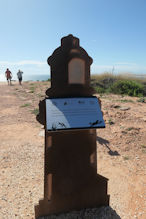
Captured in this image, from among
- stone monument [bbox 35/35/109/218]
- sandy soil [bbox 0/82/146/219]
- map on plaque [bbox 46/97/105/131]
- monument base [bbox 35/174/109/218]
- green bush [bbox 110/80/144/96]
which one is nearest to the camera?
map on plaque [bbox 46/97/105/131]

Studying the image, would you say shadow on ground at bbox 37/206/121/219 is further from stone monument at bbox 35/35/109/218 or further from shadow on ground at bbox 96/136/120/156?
shadow on ground at bbox 96/136/120/156

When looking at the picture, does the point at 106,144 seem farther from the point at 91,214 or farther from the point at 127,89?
the point at 127,89

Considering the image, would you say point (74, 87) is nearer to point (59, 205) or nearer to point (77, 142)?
point (77, 142)

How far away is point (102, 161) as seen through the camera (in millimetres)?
4941

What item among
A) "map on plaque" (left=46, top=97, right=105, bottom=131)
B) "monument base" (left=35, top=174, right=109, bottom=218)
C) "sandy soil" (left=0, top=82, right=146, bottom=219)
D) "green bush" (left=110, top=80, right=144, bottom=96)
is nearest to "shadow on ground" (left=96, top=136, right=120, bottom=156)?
"sandy soil" (left=0, top=82, right=146, bottom=219)

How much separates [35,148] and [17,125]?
264 cm

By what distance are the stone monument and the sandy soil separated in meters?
0.60

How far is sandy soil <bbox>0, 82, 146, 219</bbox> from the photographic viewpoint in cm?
328

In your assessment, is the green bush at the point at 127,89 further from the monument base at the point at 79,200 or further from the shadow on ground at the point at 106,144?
the monument base at the point at 79,200

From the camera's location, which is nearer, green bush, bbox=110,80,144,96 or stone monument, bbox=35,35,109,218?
stone monument, bbox=35,35,109,218

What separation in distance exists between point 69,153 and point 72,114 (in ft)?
2.42

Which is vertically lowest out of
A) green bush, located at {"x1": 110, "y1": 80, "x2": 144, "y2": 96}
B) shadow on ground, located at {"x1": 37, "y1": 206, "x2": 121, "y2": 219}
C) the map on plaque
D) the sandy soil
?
shadow on ground, located at {"x1": 37, "y1": 206, "x2": 121, "y2": 219}

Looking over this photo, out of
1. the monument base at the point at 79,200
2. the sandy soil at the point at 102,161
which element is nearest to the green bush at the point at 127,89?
the sandy soil at the point at 102,161

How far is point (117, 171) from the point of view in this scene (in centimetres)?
444
